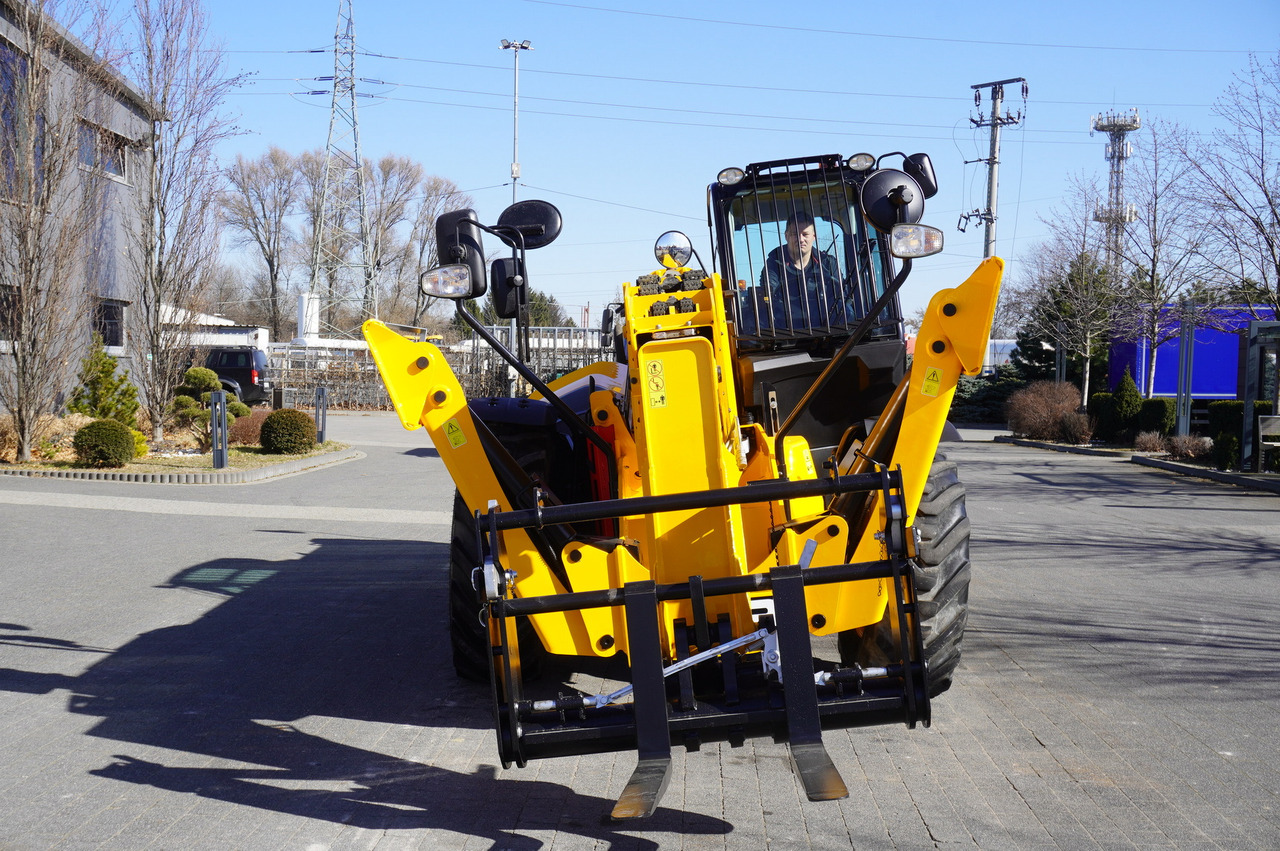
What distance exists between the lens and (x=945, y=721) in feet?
16.6

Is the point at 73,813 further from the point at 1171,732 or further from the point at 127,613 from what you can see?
the point at 1171,732

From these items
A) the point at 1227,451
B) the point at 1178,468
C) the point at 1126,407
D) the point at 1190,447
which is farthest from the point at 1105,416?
the point at 1227,451

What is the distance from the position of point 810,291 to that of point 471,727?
9.94ft

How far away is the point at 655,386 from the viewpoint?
4.16 m

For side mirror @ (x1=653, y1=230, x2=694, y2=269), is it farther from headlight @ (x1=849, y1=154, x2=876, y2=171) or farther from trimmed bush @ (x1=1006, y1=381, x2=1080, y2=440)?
trimmed bush @ (x1=1006, y1=381, x2=1080, y2=440)

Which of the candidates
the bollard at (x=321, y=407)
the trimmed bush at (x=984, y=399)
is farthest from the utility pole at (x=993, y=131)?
the bollard at (x=321, y=407)

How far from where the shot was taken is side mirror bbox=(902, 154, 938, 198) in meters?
5.50

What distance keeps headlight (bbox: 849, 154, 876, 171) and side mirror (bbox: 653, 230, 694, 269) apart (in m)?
1.04

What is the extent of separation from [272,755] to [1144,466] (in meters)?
19.6

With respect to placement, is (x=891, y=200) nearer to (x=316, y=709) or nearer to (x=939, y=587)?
(x=939, y=587)

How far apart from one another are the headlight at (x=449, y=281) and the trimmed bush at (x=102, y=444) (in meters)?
13.8

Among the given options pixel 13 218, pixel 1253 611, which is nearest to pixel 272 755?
pixel 1253 611

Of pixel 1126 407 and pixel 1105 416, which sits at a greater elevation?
pixel 1126 407

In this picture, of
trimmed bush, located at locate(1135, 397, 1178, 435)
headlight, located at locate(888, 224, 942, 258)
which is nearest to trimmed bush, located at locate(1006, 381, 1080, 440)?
trimmed bush, located at locate(1135, 397, 1178, 435)
